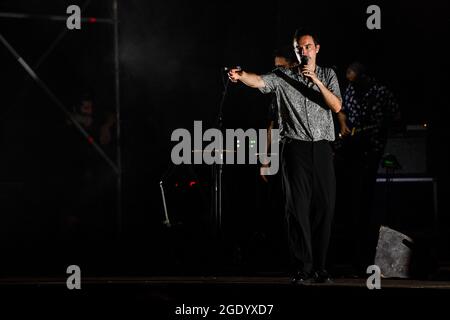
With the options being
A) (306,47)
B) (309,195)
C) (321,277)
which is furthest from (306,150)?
(321,277)

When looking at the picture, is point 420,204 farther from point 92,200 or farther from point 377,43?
point 92,200

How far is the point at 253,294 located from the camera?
383cm

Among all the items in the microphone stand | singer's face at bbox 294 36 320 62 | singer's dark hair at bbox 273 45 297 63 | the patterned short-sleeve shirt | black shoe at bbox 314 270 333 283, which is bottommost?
black shoe at bbox 314 270 333 283

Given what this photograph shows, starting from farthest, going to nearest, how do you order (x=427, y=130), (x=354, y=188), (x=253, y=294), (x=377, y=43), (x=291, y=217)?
1. (x=377, y=43)
2. (x=427, y=130)
3. (x=354, y=188)
4. (x=291, y=217)
5. (x=253, y=294)

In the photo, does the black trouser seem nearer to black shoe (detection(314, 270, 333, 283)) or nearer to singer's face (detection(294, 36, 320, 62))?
black shoe (detection(314, 270, 333, 283))

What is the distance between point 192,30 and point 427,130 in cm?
278

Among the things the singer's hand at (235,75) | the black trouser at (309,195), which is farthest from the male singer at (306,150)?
the singer's hand at (235,75)

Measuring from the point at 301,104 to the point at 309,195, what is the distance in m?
0.58

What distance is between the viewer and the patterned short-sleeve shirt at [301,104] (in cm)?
414

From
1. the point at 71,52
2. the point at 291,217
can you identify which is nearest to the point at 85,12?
the point at 71,52

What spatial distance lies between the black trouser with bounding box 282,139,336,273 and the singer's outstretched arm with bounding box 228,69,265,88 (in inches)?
16.9

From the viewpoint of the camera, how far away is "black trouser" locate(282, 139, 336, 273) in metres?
4.14

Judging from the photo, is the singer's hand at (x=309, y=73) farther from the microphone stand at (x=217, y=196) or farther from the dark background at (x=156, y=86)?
the dark background at (x=156, y=86)

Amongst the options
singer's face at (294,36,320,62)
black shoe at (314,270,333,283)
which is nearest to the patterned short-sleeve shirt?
singer's face at (294,36,320,62)
